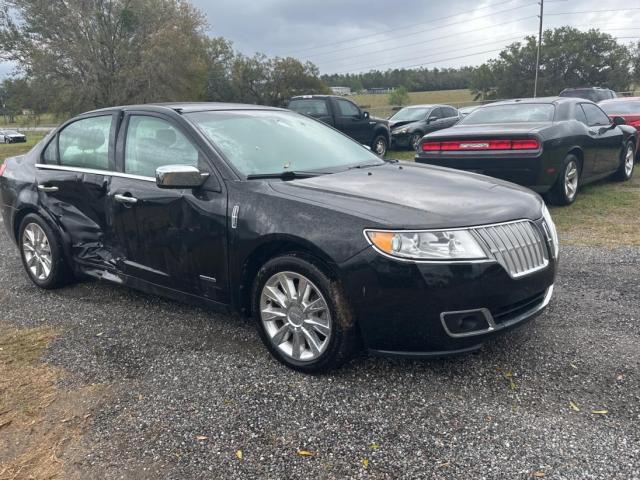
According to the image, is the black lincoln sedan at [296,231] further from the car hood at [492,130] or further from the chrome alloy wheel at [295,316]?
the car hood at [492,130]

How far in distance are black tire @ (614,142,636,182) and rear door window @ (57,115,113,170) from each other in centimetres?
838

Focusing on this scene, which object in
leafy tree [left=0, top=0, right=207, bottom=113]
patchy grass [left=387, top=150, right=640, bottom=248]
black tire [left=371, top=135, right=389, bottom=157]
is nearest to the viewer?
patchy grass [left=387, top=150, right=640, bottom=248]

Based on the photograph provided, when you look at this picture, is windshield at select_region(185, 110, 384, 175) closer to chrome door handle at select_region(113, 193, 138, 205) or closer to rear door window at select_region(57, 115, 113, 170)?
chrome door handle at select_region(113, 193, 138, 205)

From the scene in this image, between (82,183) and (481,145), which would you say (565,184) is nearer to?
(481,145)

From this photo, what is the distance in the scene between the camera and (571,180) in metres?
7.70

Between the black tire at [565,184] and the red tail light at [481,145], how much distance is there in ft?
2.49

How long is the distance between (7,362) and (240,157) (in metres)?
2.04

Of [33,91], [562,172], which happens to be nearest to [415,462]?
[562,172]

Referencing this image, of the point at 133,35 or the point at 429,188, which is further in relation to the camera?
the point at 133,35

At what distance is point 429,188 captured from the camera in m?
→ 3.43

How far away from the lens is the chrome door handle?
3.98 meters

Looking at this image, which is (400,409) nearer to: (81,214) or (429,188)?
(429,188)

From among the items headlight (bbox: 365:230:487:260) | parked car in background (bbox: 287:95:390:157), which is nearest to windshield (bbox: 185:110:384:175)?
headlight (bbox: 365:230:487:260)

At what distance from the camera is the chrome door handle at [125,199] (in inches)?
157
